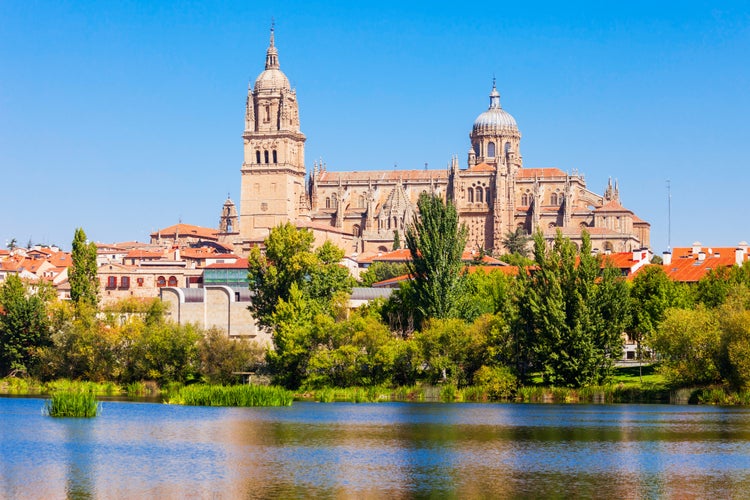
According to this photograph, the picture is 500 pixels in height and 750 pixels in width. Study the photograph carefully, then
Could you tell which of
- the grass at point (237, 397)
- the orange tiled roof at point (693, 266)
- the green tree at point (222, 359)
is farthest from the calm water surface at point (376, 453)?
the orange tiled roof at point (693, 266)

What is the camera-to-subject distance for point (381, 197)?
164750 millimetres

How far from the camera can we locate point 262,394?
5444 cm

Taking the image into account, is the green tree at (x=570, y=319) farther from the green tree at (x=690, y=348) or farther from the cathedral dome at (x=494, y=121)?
the cathedral dome at (x=494, y=121)

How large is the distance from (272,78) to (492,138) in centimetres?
3464

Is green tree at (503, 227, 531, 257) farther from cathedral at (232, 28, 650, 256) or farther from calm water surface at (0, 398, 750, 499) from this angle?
calm water surface at (0, 398, 750, 499)

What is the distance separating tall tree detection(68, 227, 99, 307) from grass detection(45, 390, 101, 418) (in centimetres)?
2841

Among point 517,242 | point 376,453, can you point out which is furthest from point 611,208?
point 376,453

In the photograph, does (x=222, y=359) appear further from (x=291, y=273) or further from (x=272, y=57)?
(x=272, y=57)

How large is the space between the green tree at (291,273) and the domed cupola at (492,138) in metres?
102

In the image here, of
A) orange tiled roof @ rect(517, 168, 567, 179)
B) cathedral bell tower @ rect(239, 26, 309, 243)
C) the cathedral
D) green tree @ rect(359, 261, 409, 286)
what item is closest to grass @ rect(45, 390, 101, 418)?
green tree @ rect(359, 261, 409, 286)

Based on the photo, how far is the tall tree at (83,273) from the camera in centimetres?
7688

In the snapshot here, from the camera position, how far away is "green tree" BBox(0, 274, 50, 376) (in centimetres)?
6856

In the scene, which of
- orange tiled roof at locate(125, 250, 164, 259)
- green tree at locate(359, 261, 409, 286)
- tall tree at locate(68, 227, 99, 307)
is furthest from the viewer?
orange tiled roof at locate(125, 250, 164, 259)

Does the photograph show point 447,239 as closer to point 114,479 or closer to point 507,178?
point 114,479
